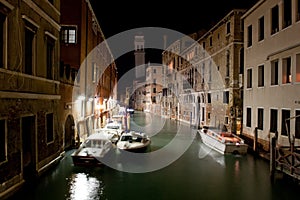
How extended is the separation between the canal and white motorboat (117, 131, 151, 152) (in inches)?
77.3

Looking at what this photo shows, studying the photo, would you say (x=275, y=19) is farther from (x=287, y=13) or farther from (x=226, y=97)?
(x=226, y=97)

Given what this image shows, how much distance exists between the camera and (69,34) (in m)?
18.3

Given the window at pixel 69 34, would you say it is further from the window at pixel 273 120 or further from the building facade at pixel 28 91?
the window at pixel 273 120

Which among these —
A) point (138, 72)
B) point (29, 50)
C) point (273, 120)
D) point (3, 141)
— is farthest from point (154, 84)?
point (3, 141)

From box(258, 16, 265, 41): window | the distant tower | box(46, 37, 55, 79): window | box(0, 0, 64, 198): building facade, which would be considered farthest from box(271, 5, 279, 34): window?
the distant tower

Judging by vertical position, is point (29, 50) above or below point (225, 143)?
above

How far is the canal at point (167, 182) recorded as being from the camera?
10016mm

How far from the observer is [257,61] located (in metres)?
18.5

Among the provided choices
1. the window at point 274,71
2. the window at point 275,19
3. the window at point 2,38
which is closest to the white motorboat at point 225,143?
the window at point 274,71

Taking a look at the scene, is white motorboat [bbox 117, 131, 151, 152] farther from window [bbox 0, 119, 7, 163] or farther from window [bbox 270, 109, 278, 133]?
window [bbox 0, 119, 7, 163]

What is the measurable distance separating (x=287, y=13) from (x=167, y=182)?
9.11 metres

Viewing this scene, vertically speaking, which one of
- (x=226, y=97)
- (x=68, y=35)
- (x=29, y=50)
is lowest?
(x=226, y=97)

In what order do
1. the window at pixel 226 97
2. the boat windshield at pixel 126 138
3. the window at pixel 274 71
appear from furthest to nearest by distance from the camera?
the window at pixel 226 97 → the boat windshield at pixel 126 138 → the window at pixel 274 71

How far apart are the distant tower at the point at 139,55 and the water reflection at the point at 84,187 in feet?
278
